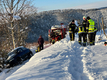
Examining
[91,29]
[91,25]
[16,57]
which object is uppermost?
[91,25]

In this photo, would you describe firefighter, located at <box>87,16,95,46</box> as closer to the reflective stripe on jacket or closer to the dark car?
the reflective stripe on jacket

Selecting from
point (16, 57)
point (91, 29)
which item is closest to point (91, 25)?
point (91, 29)

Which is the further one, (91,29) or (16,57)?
(16,57)

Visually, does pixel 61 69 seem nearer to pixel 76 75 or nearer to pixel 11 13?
pixel 76 75

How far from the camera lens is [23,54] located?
1005 cm

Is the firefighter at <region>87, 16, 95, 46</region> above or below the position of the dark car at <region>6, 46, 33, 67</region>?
above

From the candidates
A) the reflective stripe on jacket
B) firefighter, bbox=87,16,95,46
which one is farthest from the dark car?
the reflective stripe on jacket

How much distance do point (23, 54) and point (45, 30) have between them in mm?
81287

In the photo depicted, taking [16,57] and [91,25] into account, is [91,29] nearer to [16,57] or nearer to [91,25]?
[91,25]

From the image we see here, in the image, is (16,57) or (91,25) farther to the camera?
(16,57)

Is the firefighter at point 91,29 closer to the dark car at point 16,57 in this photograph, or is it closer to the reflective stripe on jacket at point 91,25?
the reflective stripe on jacket at point 91,25

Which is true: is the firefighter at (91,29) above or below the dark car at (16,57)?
above

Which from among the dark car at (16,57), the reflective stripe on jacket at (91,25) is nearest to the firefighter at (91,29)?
the reflective stripe on jacket at (91,25)

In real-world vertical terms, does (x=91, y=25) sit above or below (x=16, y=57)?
above
